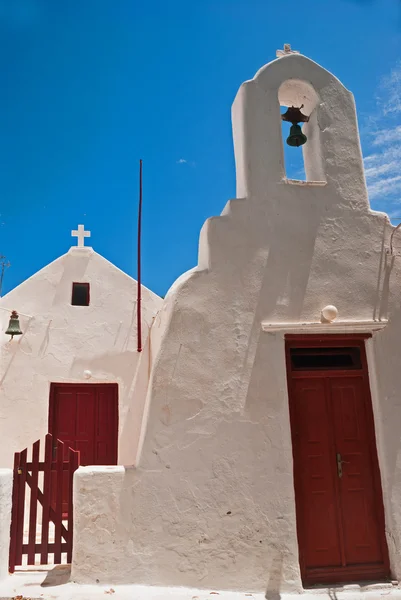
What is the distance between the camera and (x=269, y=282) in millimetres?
5508

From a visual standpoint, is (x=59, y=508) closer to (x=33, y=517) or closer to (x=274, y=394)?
(x=33, y=517)

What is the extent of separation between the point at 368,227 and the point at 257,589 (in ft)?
13.0

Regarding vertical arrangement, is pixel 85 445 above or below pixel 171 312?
below

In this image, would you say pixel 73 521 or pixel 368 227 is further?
pixel 368 227

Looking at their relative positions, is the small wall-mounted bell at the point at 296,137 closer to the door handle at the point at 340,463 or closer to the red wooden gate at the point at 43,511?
the door handle at the point at 340,463

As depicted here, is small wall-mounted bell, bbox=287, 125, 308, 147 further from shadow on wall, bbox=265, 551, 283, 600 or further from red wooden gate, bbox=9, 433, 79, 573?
shadow on wall, bbox=265, 551, 283, 600

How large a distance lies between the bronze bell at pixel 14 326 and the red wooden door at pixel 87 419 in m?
1.10


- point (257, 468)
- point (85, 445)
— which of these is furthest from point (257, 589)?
point (85, 445)

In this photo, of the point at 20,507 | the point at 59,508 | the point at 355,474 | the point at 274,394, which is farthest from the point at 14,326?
the point at 355,474

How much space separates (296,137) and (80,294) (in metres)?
4.94

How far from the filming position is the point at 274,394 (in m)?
5.21

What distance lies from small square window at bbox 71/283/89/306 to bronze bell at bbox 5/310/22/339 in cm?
105

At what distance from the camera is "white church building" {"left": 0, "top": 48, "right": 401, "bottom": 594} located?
480cm

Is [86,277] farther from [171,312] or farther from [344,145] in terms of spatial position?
[344,145]
